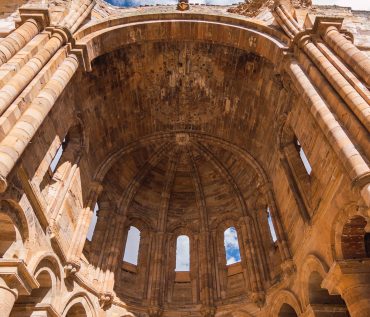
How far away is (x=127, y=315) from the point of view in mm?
12875

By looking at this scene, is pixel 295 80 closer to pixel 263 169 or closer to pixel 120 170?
pixel 263 169

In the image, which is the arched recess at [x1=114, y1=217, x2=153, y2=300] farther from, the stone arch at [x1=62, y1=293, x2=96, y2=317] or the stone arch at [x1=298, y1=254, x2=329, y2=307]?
the stone arch at [x1=298, y1=254, x2=329, y2=307]

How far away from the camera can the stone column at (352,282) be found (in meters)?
8.06

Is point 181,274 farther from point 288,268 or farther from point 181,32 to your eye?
Answer: point 181,32

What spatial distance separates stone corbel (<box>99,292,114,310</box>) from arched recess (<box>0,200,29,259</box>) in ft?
14.2

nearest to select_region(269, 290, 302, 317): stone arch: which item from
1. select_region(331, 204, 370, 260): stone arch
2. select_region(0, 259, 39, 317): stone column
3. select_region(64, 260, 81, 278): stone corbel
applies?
select_region(331, 204, 370, 260): stone arch

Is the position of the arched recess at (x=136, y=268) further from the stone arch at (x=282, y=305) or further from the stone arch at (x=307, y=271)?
the stone arch at (x=307, y=271)

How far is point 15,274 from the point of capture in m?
8.12

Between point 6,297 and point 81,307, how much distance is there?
13.6ft

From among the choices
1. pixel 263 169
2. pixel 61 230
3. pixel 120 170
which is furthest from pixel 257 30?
pixel 61 230

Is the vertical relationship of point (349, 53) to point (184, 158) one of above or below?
below

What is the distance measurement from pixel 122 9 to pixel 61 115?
6.21m

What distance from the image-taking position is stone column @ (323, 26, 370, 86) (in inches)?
350

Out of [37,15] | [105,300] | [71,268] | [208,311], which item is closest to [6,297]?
[71,268]
